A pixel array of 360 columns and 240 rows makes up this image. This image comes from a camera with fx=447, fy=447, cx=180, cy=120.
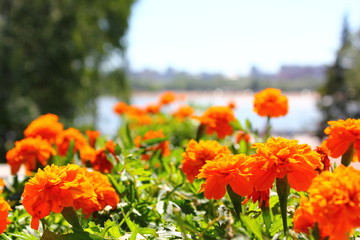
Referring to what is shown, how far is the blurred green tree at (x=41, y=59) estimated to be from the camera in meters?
9.84

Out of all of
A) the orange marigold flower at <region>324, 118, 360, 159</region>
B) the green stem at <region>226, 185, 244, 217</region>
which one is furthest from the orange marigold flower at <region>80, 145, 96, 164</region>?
the orange marigold flower at <region>324, 118, 360, 159</region>

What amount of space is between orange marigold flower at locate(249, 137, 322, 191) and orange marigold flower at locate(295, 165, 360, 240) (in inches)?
6.0

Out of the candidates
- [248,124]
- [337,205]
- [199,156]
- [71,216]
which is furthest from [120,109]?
[337,205]

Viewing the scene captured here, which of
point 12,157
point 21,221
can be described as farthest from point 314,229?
point 12,157

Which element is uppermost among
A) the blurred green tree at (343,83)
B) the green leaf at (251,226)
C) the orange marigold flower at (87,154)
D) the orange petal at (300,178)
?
the orange petal at (300,178)

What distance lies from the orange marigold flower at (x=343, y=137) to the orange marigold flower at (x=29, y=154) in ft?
3.55

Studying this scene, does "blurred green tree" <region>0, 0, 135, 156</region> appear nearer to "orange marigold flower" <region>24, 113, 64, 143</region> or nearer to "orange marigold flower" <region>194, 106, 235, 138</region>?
"orange marigold flower" <region>24, 113, 64, 143</region>

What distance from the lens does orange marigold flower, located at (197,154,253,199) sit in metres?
1.00

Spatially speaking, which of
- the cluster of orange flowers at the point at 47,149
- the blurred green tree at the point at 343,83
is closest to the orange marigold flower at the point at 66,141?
the cluster of orange flowers at the point at 47,149

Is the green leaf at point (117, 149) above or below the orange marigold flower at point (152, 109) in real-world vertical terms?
above

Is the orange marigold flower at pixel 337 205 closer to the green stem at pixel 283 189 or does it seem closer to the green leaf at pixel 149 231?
the green stem at pixel 283 189

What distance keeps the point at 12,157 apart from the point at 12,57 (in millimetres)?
8532

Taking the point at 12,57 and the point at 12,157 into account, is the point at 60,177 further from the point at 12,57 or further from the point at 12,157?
the point at 12,57

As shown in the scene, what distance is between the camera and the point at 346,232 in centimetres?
77
